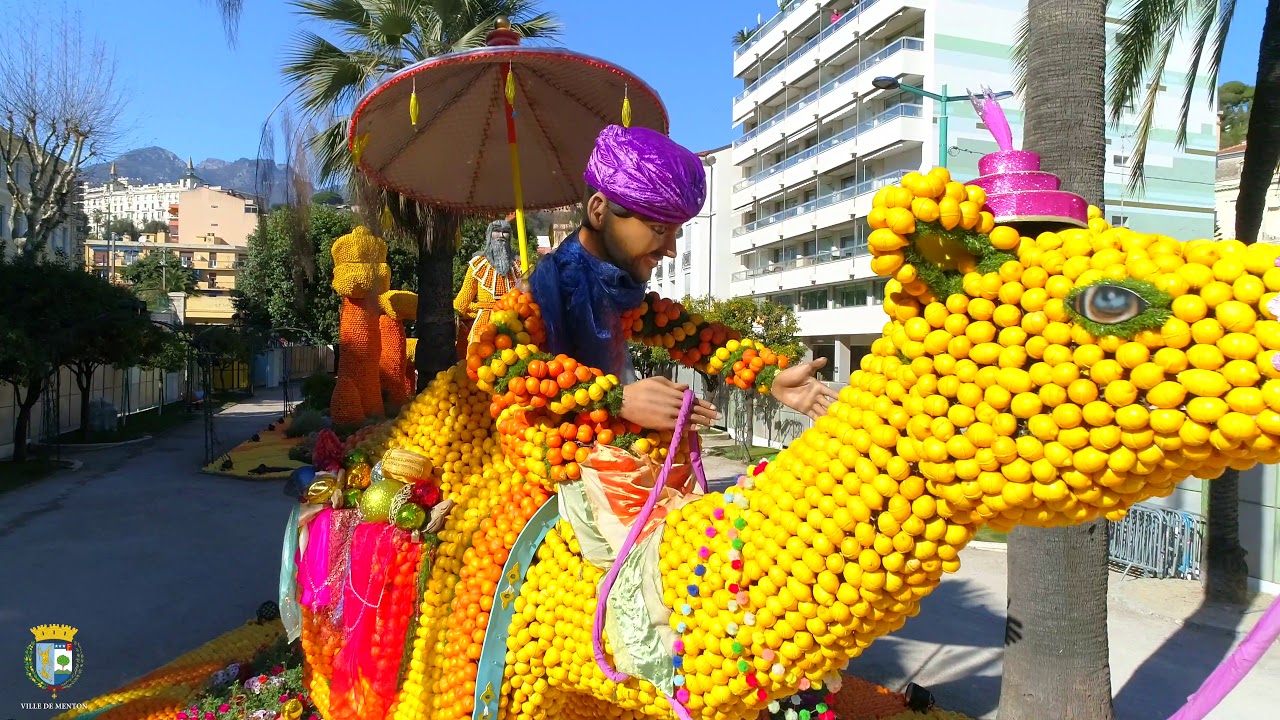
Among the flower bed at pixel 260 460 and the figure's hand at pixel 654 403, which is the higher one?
the figure's hand at pixel 654 403

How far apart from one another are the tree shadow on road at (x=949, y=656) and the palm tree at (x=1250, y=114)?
227cm

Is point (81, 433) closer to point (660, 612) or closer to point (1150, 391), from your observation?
point (660, 612)

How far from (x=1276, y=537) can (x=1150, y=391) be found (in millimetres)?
8307

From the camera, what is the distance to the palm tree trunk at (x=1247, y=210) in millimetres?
6805

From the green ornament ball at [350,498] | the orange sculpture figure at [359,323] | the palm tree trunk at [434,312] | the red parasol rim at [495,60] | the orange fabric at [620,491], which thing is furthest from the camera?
the orange sculpture figure at [359,323]

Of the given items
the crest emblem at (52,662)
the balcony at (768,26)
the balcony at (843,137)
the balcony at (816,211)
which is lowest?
the crest emblem at (52,662)

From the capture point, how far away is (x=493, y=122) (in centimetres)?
331

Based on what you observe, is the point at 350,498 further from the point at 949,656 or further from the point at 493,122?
the point at 949,656

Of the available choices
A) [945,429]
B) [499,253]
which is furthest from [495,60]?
[499,253]

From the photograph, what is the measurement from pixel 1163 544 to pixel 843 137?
75.7 feet

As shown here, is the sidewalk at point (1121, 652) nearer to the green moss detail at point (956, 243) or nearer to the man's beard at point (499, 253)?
the green moss detail at point (956, 243)

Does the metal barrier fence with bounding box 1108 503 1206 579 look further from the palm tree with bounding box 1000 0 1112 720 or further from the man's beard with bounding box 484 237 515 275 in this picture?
the man's beard with bounding box 484 237 515 275

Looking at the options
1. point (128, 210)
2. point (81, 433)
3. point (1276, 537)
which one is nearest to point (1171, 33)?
point (1276, 537)

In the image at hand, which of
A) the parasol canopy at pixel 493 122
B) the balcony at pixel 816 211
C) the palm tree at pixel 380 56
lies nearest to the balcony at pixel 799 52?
the balcony at pixel 816 211
